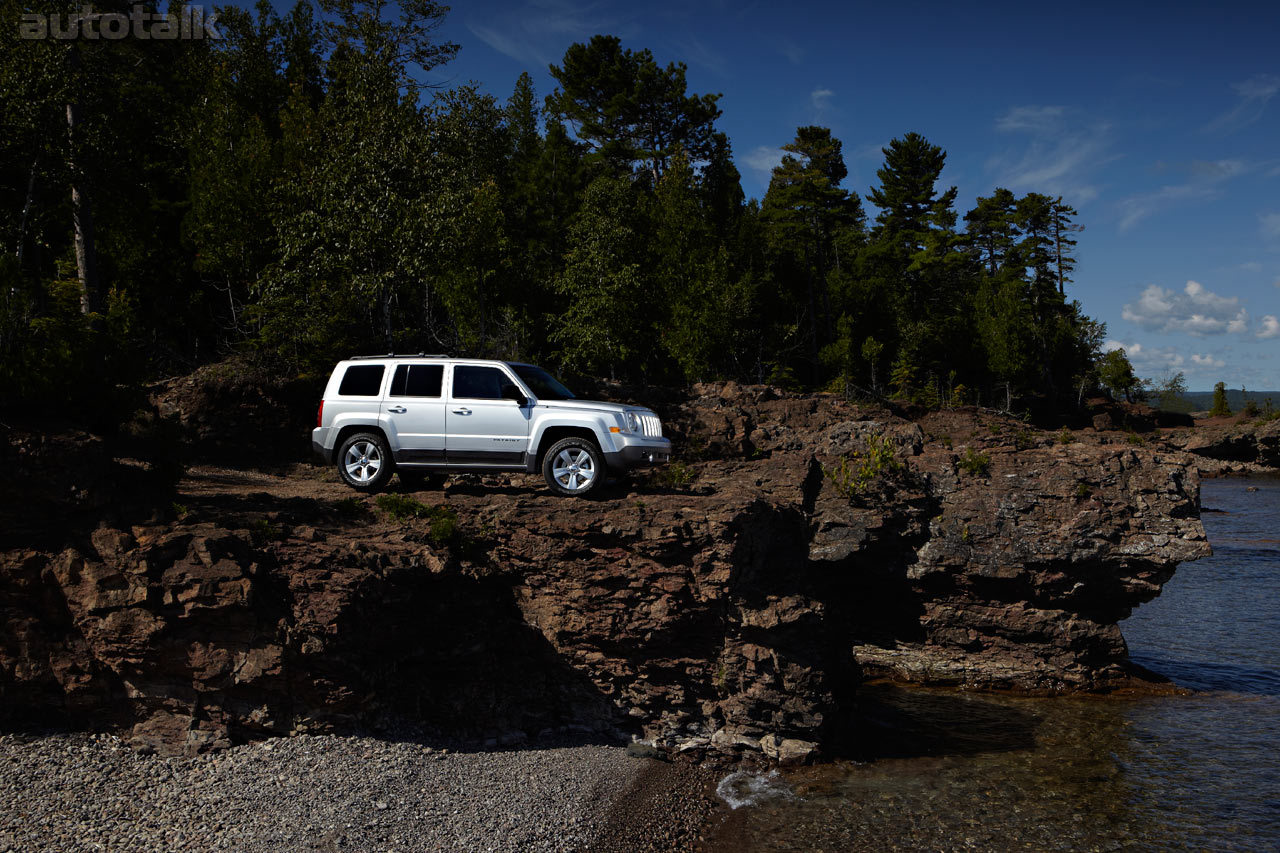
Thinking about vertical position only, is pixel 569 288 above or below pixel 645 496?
above

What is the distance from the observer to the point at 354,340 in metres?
25.1

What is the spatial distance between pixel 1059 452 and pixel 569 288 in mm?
21417

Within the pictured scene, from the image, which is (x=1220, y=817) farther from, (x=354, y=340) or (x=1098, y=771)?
(x=354, y=340)

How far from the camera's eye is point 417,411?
13.2m

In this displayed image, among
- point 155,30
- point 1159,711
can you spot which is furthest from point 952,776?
point 155,30

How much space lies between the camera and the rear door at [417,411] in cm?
1318

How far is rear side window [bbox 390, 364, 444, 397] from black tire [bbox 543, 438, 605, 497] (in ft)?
7.67

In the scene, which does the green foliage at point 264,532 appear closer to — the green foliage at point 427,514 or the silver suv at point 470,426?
the green foliage at point 427,514

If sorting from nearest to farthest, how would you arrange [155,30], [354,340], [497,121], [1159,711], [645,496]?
[645,496] < [1159,711] < [354,340] < [155,30] < [497,121]

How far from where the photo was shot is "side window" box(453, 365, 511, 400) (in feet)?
43.2

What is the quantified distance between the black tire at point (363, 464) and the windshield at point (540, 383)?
2.77m

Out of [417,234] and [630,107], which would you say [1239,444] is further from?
[417,234]

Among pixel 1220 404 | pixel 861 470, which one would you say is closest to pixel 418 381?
pixel 861 470

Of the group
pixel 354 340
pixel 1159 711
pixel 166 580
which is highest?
pixel 354 340
